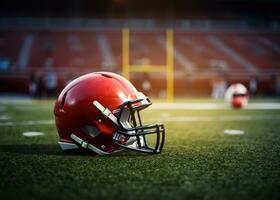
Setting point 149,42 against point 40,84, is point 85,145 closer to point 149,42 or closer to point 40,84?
point 40,84

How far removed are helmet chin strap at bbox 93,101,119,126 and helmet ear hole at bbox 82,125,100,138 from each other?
13cm

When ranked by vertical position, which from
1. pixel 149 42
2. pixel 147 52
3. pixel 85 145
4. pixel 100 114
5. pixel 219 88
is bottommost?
pixel 219 88

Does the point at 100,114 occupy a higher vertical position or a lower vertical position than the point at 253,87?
higher

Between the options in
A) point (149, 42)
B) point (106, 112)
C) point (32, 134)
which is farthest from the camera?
point (149, 42)

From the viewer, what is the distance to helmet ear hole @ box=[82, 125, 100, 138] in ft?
9.02

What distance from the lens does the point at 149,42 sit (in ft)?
75.8

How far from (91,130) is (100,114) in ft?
0.45

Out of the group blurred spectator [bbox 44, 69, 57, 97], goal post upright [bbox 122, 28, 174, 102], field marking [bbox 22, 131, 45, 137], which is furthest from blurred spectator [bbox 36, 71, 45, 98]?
field marking [bbox 22, 131, 45, 137]

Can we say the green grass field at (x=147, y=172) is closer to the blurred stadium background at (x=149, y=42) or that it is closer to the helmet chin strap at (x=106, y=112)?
the helmet chin strap at (x=106, y=112)

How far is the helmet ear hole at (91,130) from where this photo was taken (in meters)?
2.75

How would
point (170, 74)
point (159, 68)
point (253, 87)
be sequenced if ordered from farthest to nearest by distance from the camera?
point (253, 87), point (170, 74), point (159, 68)

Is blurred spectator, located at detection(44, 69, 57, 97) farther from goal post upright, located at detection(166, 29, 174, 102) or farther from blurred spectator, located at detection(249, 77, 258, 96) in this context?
blurred spectator, located at detection(249, 77, 258, 96)

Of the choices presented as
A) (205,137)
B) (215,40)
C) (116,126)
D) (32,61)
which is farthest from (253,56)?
(116,126)

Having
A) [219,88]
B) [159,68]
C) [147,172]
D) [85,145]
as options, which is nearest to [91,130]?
[85,145]
